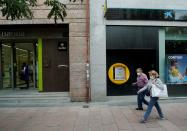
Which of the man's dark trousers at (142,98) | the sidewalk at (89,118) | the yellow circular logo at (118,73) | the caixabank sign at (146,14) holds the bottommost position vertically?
the sidewalk at (89,118)

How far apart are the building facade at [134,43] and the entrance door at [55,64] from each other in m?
1.49

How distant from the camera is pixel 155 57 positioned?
15.9 metres

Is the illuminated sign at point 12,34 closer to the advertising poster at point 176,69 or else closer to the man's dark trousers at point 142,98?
the man's dark trousers at point 142,98

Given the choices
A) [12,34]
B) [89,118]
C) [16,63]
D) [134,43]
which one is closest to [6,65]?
[16,63]

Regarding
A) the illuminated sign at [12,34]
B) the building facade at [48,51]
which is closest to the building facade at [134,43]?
the building facade at [48,51]

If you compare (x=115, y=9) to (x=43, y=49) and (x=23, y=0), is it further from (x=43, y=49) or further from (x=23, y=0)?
(x=23, y=0)

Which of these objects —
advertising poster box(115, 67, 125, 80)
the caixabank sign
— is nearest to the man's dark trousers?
advertising poster box(115, 67, 125, 80)

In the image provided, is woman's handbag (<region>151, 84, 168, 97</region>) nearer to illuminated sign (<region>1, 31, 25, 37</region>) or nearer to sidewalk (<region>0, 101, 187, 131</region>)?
sidewalk (<region>0, 101, 187, 131</region>)

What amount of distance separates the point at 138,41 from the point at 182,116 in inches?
189

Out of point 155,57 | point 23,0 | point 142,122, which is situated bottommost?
point 142,122

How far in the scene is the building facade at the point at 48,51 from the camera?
589 inches

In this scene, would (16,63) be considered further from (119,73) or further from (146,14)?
(146,14)

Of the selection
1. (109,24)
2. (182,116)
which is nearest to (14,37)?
(109,24)

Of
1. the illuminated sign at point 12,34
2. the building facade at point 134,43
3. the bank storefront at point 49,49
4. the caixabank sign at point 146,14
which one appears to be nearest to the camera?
the building facade at point 134,43
